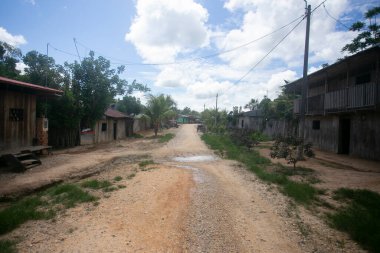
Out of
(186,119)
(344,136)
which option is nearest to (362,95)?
(344,136)

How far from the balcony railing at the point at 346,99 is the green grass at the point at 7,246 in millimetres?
14252

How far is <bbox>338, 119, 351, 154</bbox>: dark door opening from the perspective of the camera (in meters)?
15.7

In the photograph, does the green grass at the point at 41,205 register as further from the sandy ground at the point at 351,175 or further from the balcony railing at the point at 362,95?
the balcony railing at the point at 362,95

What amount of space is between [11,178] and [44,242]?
5.24m

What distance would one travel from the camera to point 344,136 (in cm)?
1591

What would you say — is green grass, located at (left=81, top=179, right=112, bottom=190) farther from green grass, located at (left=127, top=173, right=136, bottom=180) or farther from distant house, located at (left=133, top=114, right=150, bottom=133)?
distant house, located at (left=133, top=114, right=150, bottom=133)

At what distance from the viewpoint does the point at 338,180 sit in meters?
8.44

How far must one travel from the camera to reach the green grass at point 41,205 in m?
4.64

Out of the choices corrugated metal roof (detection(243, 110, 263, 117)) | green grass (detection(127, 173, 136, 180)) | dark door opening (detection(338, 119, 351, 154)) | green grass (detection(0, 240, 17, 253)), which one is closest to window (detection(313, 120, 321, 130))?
dark door opening (detection(338, 119, 351, 154))

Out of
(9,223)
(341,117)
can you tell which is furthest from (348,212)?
(341,117)

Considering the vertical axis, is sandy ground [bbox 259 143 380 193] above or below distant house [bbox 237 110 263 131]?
below

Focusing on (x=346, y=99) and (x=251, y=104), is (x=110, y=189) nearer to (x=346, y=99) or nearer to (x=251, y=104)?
(x=346, y=99)

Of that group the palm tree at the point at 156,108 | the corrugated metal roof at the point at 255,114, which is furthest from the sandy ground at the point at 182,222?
the corrugated metal roof at the point at 255,114

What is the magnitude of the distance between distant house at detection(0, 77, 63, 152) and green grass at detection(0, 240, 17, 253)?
25.3 ft
